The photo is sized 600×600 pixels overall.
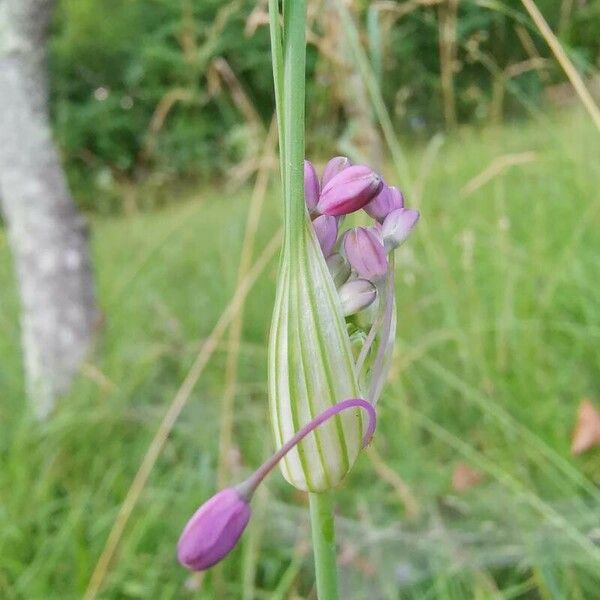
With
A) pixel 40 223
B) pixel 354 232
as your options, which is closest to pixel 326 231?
pixel 354 232

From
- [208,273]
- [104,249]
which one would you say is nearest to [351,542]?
[208,273]

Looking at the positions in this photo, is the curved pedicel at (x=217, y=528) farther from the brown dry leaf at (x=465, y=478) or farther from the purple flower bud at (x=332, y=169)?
the brown dry leaf at (x=465, y=478)

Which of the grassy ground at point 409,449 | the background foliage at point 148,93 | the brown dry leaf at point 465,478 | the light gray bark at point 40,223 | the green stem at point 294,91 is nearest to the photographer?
the green stem at point 294,91

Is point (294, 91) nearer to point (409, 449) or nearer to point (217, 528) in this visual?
point (217, 528)

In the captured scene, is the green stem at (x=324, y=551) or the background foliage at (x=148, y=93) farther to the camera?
the background foliage at (x=148, y=93)

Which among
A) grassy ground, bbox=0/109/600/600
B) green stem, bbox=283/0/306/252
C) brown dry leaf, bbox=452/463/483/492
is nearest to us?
green stem, bbox=283/0/306/252

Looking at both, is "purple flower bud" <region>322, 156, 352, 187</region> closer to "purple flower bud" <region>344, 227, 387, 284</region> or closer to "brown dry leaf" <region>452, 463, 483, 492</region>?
"purple flower bud" <region>344, 227, 387, 284</region>

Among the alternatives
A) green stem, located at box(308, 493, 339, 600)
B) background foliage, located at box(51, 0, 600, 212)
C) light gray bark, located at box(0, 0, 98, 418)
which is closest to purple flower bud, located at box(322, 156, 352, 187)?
green stem, located at box(308, 493, 339, 600)

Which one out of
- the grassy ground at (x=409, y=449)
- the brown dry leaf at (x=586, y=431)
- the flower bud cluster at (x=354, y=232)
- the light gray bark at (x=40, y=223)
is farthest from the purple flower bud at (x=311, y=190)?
the light gray bark at (x=40, y=223)
